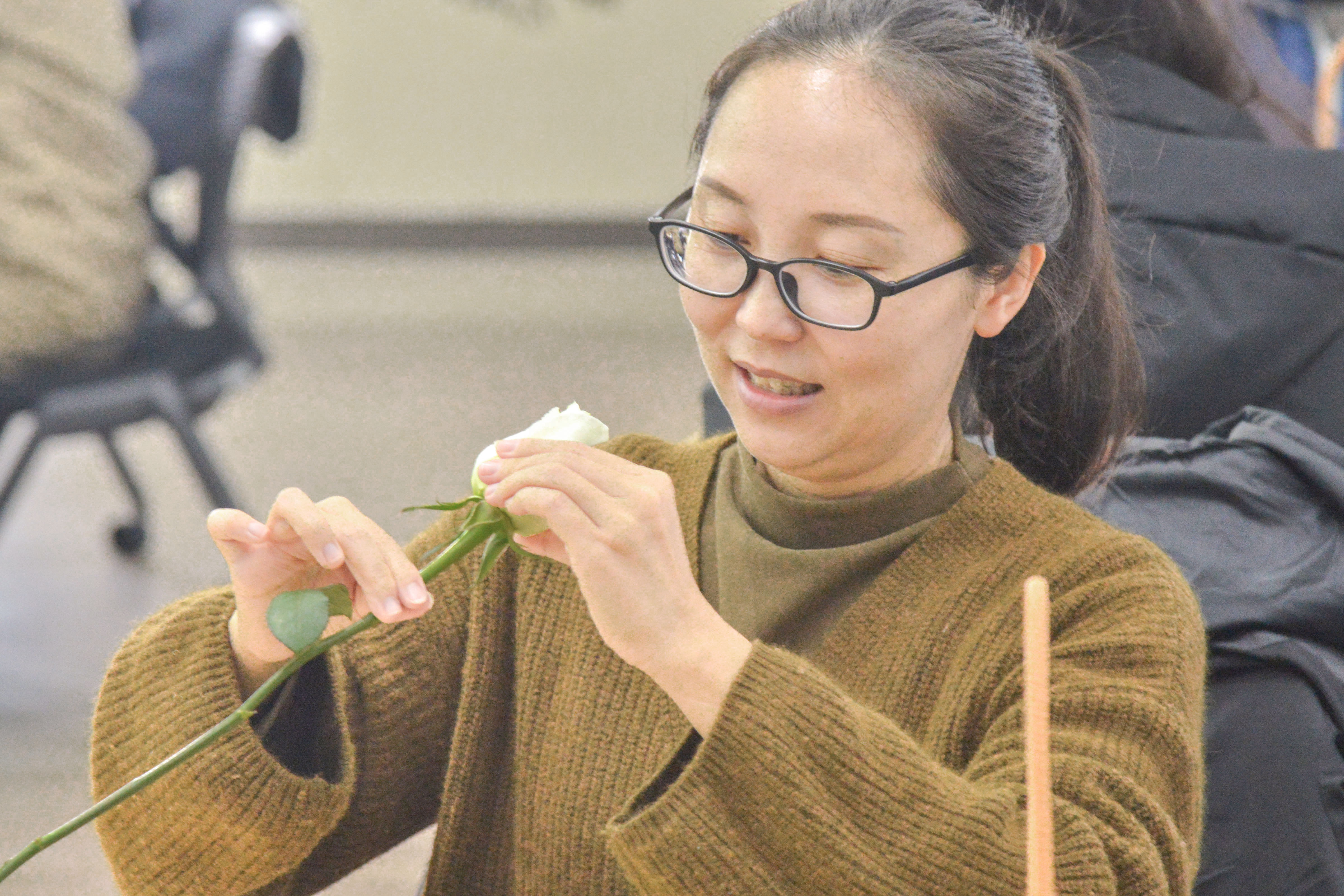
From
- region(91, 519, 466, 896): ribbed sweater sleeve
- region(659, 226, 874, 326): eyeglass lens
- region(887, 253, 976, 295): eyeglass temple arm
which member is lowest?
region(91, 519, 466, 896): ribbed sweater sleeve

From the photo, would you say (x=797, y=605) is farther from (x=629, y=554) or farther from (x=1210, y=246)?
(x=1210, y=246)

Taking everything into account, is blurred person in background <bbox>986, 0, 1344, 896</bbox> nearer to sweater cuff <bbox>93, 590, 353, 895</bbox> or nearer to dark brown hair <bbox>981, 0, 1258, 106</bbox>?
dark brown hair <bbox>981, 0, 1258, 106</bbox>

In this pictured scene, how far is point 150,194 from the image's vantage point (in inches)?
106

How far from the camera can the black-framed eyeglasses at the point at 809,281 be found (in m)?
0.95

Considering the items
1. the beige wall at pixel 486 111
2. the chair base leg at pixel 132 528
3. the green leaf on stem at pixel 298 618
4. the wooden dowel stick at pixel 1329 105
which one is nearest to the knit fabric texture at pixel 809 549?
the green leaf on stem at pixel 298 618

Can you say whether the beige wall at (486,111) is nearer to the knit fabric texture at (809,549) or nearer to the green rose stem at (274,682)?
the knit fabric texture at (809,549)

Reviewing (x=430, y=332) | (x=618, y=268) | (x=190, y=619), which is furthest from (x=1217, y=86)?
(x=618, y=268)

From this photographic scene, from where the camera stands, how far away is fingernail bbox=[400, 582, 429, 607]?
859mm

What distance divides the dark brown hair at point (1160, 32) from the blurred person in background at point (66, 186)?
1.44m

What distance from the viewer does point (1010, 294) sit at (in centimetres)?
106

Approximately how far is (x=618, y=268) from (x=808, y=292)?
5.40 metres

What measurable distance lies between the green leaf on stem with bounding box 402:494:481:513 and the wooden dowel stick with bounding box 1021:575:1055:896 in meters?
0.36

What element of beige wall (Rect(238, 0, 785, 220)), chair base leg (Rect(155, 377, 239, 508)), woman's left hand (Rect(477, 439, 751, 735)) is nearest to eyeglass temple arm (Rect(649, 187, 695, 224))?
woman's left hand (Rect(477, 439, 751, 735))

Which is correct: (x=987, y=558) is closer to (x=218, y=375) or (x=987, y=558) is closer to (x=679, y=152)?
(x=218, y=375)
